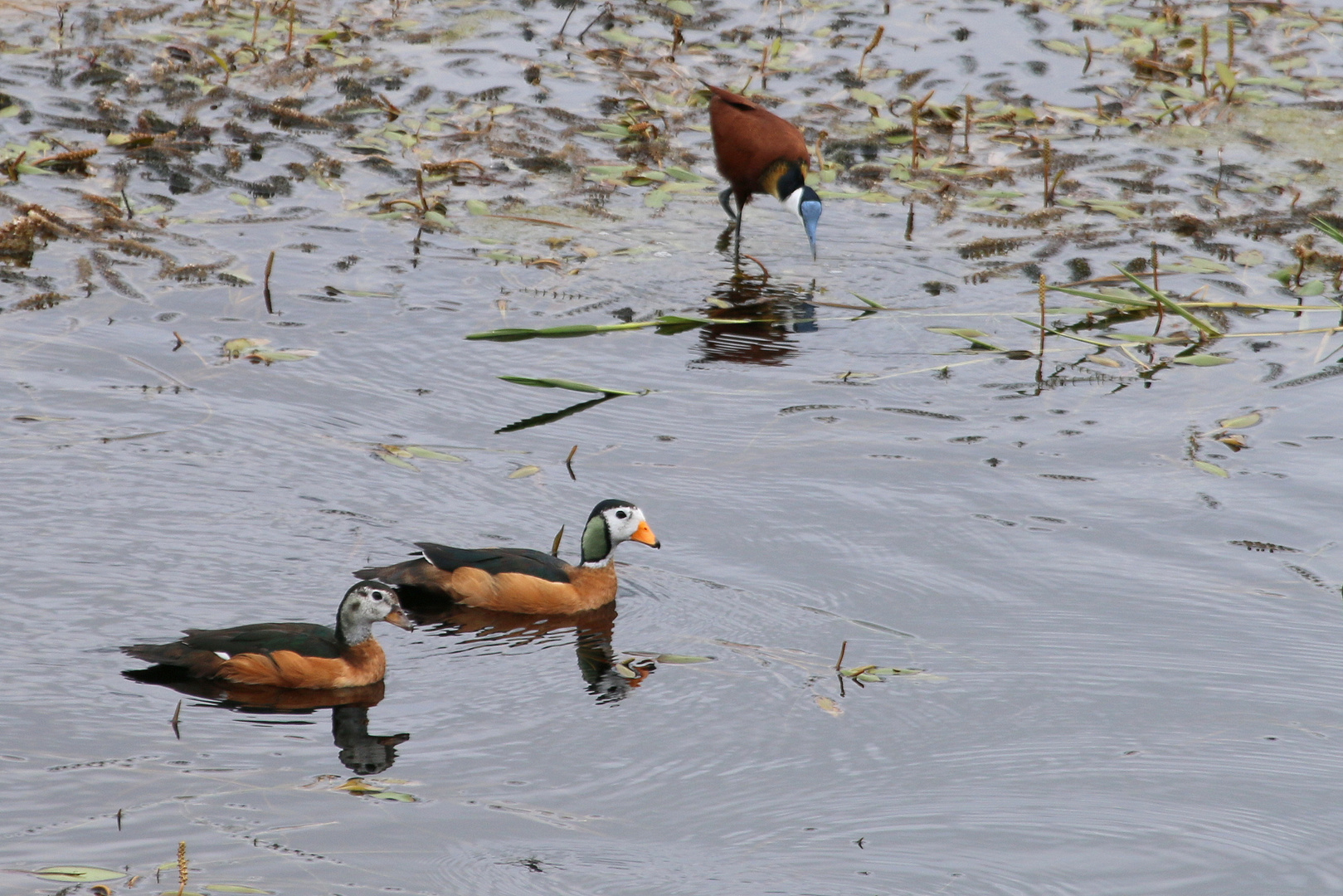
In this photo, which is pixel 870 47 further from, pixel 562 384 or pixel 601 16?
pixel 562 384

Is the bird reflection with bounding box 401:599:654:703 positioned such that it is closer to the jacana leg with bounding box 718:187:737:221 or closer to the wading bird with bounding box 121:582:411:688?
the wading bird with bounding box 121:582:411:688

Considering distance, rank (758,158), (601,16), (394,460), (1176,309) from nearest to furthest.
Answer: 1. (394,460)
2. (1176,309)
3. (758,158)
4. (601,16)

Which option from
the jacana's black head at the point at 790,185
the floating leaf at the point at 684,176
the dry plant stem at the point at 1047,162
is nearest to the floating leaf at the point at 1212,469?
the jacana's black head at the point at 790,185

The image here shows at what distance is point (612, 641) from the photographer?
23.8 feet

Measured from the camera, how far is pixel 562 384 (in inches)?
366

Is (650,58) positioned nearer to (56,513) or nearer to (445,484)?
(445,484)

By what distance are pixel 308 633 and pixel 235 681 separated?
0.35 metres

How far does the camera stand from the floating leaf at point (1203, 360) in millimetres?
10141

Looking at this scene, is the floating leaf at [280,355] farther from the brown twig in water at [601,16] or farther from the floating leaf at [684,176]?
the brown twig in water at [601,16]

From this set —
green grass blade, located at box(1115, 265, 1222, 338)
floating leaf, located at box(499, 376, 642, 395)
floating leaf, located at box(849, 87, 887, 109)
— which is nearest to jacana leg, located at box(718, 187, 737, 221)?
floating leaf, located at box(849, 87, 887, 109)

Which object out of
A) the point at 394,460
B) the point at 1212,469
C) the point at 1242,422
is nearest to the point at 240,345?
the point at 394,460

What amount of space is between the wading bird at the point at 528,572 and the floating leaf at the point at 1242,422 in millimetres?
3660

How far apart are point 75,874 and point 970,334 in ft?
22.7

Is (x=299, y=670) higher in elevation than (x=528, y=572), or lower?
lower
